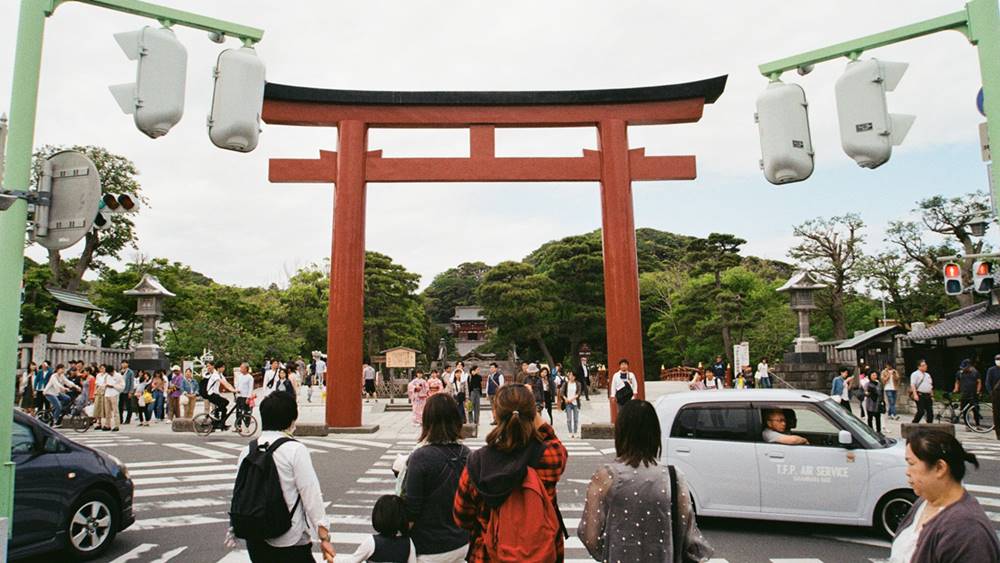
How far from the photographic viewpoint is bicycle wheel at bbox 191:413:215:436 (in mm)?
15164

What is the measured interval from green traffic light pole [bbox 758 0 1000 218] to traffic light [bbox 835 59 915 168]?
39 cm

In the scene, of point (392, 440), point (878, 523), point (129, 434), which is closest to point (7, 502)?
point (878, 523)

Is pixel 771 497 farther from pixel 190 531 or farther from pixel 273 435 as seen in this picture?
pixel 190 531

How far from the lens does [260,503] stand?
3.26 metres

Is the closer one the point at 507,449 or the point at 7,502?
the point at 507,449

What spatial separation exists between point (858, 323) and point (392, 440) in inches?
1523

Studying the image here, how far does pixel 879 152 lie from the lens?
14.0 ft

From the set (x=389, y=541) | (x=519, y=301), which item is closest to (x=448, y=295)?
(x=519, y=301)

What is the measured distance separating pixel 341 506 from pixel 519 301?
3885cm

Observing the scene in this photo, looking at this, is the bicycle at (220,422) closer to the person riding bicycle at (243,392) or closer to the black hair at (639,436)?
the person riding bicycle at (243,392)

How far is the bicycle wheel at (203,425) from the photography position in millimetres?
15164

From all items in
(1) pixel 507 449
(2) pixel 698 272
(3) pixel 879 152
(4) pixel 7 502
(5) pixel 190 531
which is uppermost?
(2) pixel 698 272

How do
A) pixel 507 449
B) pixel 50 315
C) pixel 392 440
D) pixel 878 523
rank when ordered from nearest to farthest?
pixel 507 449
pixel 878 523
pixel 392 440
pixel 50 315

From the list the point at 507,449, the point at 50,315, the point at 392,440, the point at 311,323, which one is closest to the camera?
the point at 507,449
